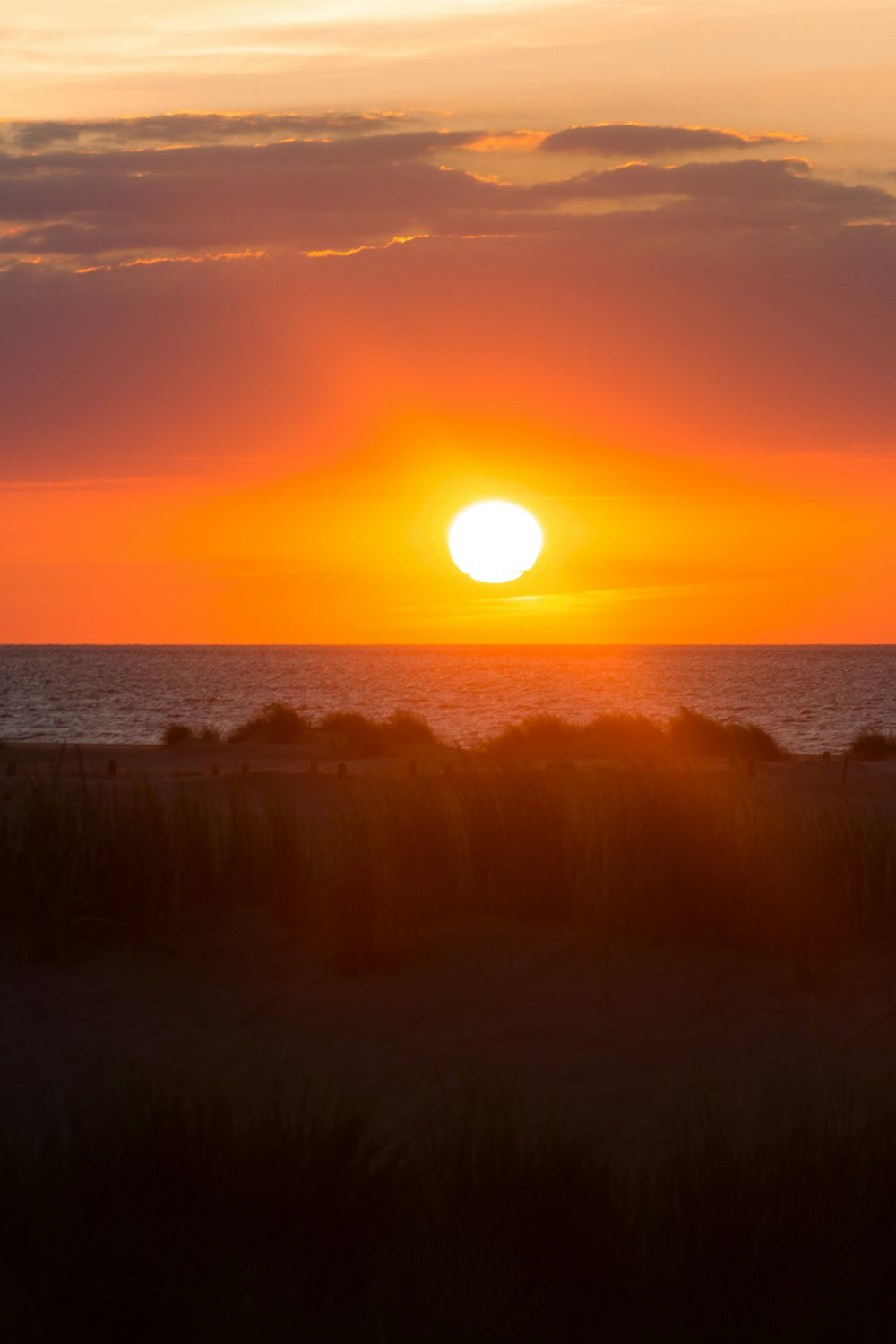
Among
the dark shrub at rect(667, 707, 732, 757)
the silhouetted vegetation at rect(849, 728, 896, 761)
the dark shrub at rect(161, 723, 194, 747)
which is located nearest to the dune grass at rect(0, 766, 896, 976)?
the dark shrub at rect(667, 707, 732, 757)

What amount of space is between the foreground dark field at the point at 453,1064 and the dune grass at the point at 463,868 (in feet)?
0.08

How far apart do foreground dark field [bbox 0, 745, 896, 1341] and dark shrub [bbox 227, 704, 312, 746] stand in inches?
922

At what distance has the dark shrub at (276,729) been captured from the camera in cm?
3566

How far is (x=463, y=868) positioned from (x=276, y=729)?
26.2 m

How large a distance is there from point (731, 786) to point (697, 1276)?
23.7 feet

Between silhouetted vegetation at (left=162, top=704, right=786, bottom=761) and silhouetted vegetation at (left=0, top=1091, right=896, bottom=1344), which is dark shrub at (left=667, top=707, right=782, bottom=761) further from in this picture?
silhouetted vegetation at (left=0, top=1091, right=896, bottom=1344)

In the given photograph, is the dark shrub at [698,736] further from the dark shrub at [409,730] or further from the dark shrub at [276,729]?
the dark shrub at [276,729]

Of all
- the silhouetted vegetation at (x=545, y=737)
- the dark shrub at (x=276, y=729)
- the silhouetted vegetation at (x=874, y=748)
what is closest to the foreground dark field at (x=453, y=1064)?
the silhouetted vegetation at (x=545, y=737)

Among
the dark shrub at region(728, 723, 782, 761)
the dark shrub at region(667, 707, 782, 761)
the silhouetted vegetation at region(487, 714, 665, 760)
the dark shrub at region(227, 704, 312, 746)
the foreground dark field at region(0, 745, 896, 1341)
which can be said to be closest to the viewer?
the foreground dark field at region(0, 745, 896, 1341)

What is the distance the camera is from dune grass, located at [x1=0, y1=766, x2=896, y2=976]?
912 cm

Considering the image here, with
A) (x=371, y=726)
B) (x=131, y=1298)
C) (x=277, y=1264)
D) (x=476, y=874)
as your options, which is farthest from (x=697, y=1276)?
(x=371, y=726)

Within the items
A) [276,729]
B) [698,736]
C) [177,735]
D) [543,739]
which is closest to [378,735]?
[276,729]

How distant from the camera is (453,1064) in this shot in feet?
23.6

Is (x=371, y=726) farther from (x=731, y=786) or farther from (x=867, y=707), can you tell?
(x=867, y=707)
